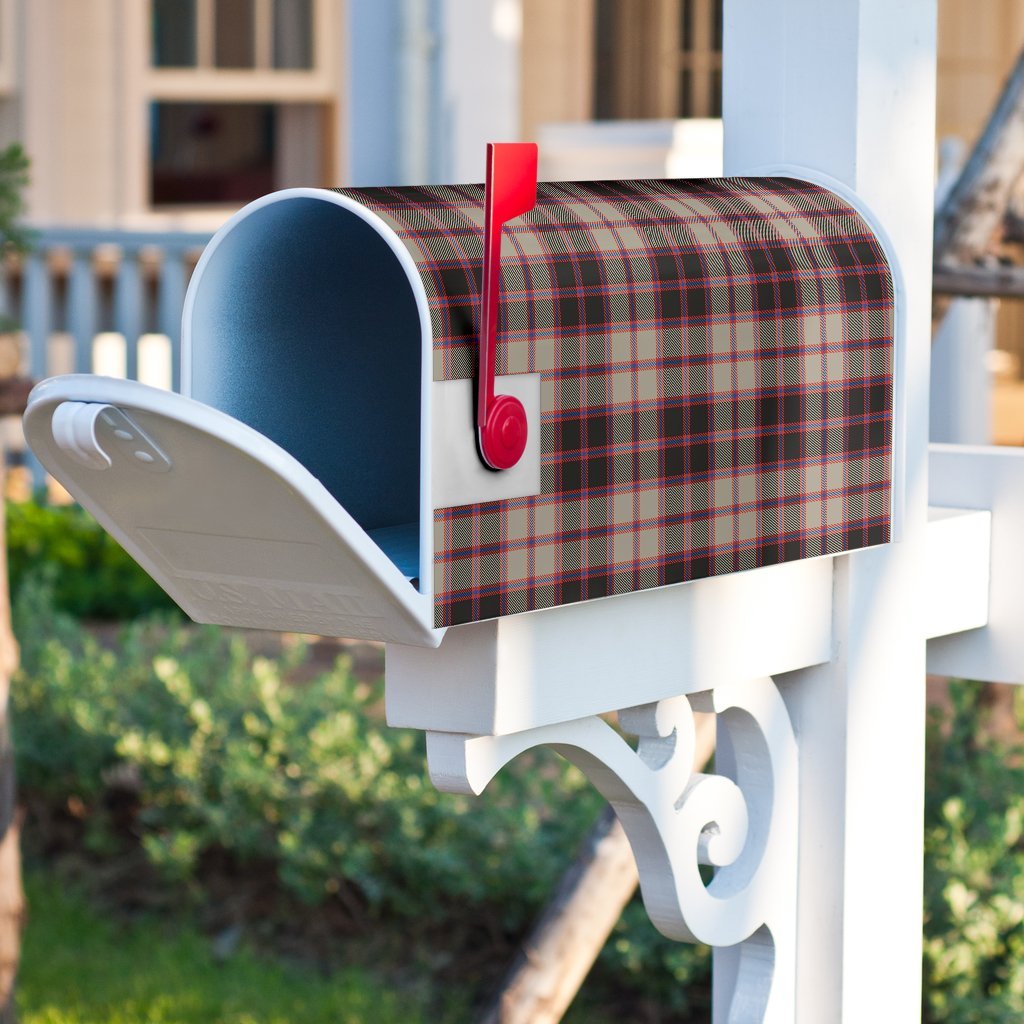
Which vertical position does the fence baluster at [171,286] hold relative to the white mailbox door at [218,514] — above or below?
below

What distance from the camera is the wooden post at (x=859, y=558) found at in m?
1.41

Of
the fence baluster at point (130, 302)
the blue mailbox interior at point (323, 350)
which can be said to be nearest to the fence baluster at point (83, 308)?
the fence baluster at point (130, 302)

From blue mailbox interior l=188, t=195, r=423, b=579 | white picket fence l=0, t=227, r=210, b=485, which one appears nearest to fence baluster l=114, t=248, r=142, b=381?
white picket fence l=0, t=227, r=210, b=485

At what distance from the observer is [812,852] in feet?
4.78

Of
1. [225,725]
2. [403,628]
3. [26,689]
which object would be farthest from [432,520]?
[26,689]

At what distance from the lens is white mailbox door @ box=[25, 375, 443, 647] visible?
3.15 ft

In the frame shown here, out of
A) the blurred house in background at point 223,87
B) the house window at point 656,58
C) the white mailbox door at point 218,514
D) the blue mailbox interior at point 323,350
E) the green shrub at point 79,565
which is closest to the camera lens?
the white mailbox door at point 218,514

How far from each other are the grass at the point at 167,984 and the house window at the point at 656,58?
276 inches

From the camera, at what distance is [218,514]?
103 cm

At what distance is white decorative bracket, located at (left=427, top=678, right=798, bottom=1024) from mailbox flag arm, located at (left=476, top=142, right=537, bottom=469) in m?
0.24

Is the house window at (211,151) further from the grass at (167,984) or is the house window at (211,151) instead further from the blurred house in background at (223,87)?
the grass at (167,984)

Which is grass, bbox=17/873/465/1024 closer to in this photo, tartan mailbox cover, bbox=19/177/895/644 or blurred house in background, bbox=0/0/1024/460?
tartan mailbox cover, bbox=19/177/895/644

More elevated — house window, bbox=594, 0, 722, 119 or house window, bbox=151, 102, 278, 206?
house window, bbox=594, 0, 722, 119

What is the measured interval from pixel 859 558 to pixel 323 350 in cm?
48
